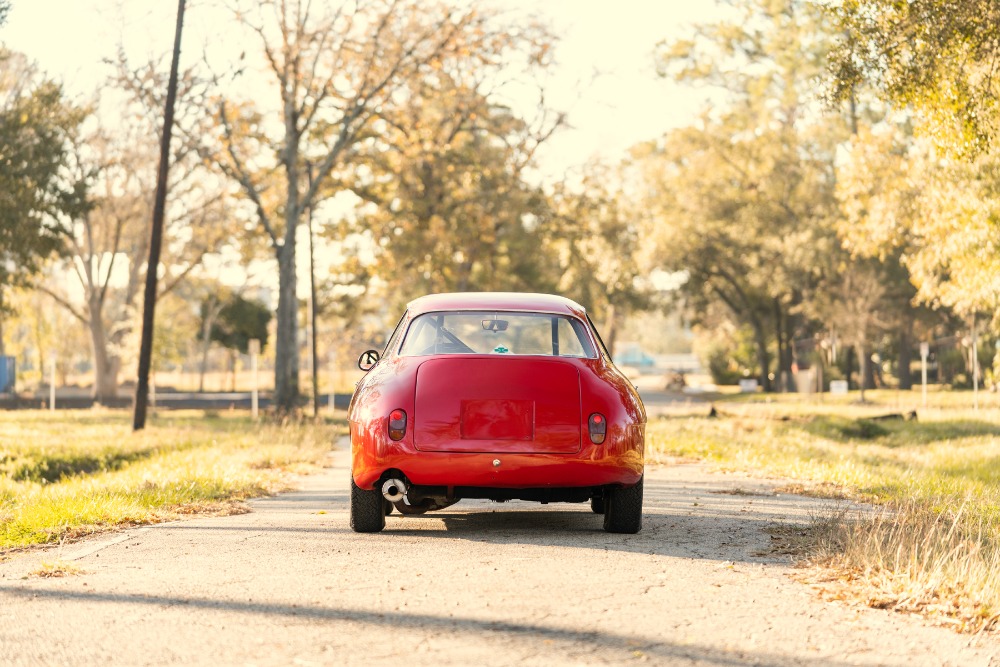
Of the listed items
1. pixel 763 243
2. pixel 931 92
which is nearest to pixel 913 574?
pixel 931 92

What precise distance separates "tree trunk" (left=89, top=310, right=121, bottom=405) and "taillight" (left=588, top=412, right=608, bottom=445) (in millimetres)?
40730

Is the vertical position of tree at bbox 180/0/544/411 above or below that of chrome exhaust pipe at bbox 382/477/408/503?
above

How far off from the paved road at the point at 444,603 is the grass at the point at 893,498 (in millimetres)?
310

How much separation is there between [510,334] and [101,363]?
42.1 m

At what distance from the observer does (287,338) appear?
30234mm

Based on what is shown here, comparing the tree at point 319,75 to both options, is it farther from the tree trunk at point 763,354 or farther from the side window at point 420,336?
the tree trunk at point 763,354

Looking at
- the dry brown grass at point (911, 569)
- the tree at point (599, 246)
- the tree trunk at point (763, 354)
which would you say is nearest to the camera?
the dry brown grass at point (911, 569)

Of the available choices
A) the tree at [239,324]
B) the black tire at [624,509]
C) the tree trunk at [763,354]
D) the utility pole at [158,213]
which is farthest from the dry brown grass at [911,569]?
the tree at [239,324]

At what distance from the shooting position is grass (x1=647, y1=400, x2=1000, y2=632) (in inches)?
229

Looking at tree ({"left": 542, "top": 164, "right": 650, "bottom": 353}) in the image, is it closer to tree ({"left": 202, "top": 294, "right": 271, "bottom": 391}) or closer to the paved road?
tree ({"left": 202, "top": 294, "right": 271, "bottom": 391})

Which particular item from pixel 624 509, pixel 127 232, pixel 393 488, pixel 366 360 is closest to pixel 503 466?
pixel 393 488

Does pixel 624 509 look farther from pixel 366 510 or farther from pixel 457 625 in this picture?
pixel 457 625

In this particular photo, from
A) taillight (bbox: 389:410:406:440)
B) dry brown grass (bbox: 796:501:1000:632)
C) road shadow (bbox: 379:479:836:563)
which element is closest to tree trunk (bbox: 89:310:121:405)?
road shadow (bbox: 379:479:836:563)

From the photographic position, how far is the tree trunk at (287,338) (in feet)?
98.4
